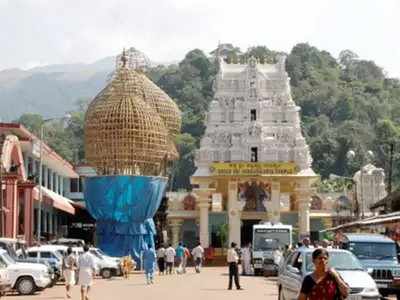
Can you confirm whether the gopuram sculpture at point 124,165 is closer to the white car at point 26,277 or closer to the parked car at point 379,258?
the white car at point 26,277

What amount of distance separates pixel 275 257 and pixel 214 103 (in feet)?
117

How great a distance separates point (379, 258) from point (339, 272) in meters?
7.53

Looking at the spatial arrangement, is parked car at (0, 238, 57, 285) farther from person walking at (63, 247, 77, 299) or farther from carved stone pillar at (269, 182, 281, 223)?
carved stone pillar at (269, 182, 281, 223)

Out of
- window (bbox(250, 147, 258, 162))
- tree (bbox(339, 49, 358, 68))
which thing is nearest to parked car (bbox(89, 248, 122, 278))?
window (bbox(250, 147, 258, 162))

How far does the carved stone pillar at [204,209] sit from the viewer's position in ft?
250

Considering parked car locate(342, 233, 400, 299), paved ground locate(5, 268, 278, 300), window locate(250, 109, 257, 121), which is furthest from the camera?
window locate(250, 109, 257, 121)

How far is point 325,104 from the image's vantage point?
6270 inches

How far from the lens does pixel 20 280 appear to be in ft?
97.6

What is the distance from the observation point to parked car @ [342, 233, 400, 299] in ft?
83.7

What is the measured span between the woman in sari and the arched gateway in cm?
6250

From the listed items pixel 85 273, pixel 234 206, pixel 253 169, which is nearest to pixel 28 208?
pixel 85 273

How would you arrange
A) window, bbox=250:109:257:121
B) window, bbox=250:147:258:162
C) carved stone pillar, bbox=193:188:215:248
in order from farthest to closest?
1. window, bbox=250:109:257:121
2. window, bbox=250:147:258:162
3. carved stone pillar, bbox=193:188:215:248

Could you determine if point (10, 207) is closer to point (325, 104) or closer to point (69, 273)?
point (69, 273)

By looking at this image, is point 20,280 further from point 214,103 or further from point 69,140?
point 69,140
